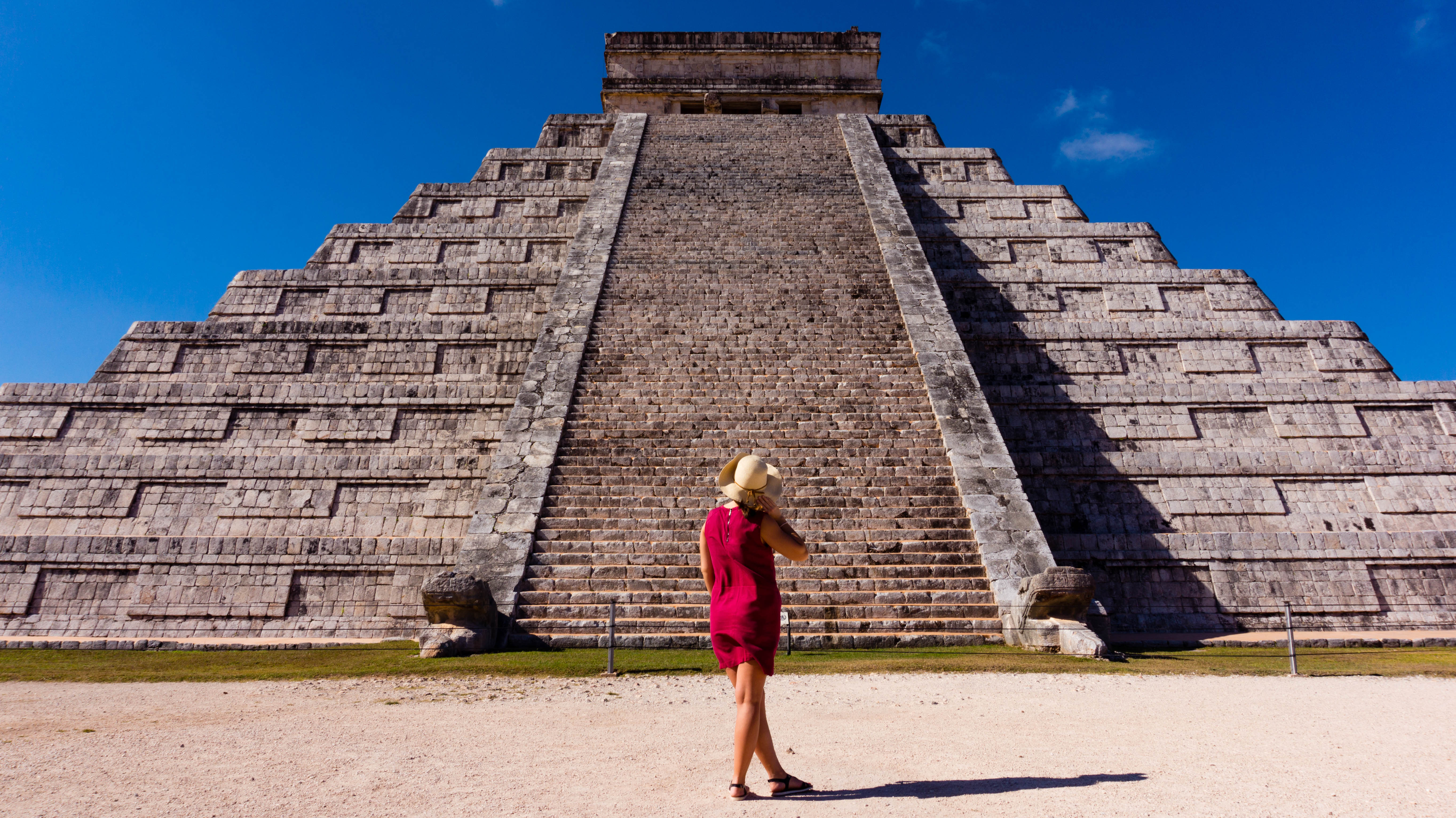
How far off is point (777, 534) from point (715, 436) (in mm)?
6583

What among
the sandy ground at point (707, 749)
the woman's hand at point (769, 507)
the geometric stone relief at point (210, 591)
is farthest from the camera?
the geometric stone relief at point (210, 591)

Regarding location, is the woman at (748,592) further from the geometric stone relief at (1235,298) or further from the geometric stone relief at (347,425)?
the geometric stone relief at (1235,298)

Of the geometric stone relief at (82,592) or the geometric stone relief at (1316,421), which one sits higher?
the geometric stone relief at (1316,421)

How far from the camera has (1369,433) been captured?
11.5 metres

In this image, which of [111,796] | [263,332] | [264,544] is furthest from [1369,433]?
[263,332]

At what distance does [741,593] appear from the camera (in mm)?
3178

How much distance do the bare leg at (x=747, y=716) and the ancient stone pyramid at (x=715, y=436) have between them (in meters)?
4.21

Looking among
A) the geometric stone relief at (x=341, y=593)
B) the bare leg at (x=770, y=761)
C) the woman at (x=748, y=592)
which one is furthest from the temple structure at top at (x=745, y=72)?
the bare leg at (x=770, y=761)

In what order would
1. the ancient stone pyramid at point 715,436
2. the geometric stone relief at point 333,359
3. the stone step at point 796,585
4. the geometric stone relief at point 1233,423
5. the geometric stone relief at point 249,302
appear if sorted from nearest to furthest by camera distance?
the stone step at point 796,585 → the ancient stone pyramid at point 715,436 → the geometric stone relief at point 1233,423 → the geometric stone relief at point 333,359 → the geometric stone relief at point 249,302

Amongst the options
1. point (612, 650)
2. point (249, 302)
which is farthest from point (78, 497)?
point (612, 650)

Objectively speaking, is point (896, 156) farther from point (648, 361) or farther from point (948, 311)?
point (648, 361)

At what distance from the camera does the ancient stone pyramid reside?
852 cm

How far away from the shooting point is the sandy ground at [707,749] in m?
2.97

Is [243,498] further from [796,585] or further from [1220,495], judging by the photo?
[1220,495]
